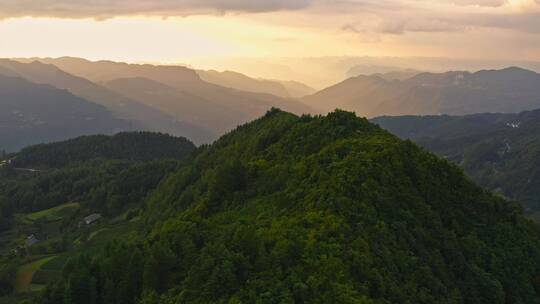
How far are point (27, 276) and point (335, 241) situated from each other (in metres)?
97.0

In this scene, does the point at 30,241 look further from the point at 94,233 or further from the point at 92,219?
the point at 94,233

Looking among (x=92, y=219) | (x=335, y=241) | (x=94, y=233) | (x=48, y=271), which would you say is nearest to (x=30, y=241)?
(x=92, y=219)

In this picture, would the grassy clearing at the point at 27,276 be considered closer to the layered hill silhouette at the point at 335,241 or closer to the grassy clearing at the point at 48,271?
the grassy clearing at the point at 48,271

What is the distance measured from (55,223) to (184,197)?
9920 centimetres

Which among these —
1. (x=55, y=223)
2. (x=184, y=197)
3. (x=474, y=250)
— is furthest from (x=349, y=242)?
(x=55, y=223)

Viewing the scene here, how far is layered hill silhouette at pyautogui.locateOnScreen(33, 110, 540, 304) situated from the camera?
5119cm

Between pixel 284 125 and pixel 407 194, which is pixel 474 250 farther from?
pixel 284 125

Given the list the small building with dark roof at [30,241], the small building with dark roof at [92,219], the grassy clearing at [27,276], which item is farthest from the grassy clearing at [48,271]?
the small building with dark roof at [92,219]

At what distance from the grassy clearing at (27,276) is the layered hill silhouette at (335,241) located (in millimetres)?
48264

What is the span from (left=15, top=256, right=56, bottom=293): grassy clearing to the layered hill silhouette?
4826 cm

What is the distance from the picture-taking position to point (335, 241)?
55156 millimetres

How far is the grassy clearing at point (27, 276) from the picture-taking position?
387ft

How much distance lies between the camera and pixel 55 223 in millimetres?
199375

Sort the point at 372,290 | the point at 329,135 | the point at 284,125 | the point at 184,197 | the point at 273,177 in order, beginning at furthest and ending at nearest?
1. the point at 184,197
2. the point at 284,125
3. the point at 329,135
4. the point at 273,177
5. the point at 372,290
